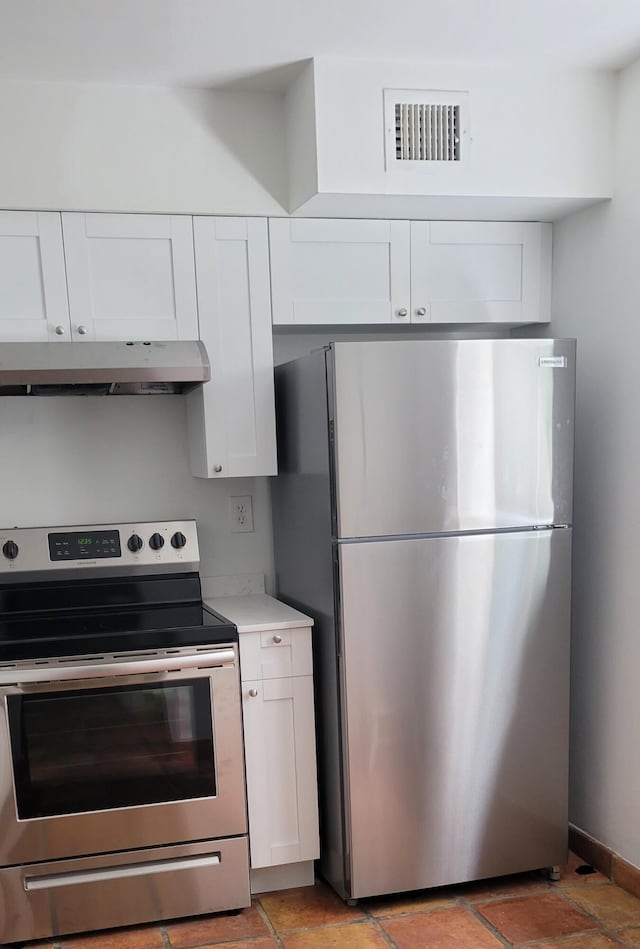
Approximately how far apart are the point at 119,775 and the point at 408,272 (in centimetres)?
184

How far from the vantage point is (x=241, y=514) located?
3.16 metres

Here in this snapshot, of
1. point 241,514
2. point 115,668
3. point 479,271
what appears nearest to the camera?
point 115,668

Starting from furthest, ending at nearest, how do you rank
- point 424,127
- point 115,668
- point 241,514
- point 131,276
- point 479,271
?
point 241,514
point 479,271
point 131,276
point 424,127
point 115,668

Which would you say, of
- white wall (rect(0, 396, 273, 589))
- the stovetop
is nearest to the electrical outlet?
white wall (rect(0, 396, 273, 589))

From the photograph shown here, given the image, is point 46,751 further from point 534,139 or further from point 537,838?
point 534,139

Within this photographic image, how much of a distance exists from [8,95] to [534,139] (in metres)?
1.59

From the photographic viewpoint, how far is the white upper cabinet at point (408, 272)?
285 centimetres

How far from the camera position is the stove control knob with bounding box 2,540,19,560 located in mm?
2822

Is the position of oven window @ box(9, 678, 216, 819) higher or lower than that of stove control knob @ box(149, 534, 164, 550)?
lower

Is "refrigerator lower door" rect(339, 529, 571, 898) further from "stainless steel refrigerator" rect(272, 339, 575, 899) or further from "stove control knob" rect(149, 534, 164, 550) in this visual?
"stove control knob" rect(149, 534, 164, 550)

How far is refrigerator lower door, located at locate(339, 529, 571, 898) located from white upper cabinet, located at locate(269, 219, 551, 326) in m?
0.84

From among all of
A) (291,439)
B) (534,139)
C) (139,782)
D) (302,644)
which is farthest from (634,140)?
(139,782)

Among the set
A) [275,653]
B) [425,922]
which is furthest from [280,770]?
[425,922]

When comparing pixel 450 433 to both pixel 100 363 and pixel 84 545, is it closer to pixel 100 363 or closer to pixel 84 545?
pixel 100 363
